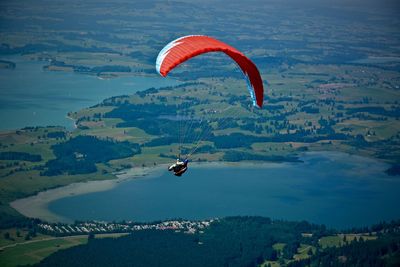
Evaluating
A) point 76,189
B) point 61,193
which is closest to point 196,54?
point 61,193

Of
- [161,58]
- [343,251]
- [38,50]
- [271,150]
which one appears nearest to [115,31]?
[38,50]

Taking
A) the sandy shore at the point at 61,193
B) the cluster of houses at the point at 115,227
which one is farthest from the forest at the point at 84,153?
the cluster of houses at the point at 115,227

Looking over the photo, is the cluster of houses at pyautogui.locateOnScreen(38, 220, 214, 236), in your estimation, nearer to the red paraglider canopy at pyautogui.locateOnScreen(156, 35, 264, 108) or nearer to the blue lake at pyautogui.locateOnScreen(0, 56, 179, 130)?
the red paraglider canopy at pyautogui.locateOnScreen(156, 35, 264, 108)

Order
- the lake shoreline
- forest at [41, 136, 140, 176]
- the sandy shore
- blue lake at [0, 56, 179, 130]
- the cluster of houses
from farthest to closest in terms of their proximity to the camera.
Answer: blue lake at [0, 56, 179, 130] → forest at [41, 136, 140, 176] → the lake shoreline → the sandy shore → the cluster of houses

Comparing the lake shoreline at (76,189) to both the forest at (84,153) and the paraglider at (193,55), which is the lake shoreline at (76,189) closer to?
the forest at (84,153)

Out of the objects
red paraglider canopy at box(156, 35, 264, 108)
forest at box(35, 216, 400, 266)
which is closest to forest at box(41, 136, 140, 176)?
forest at box(35, 216, 400, 266)
